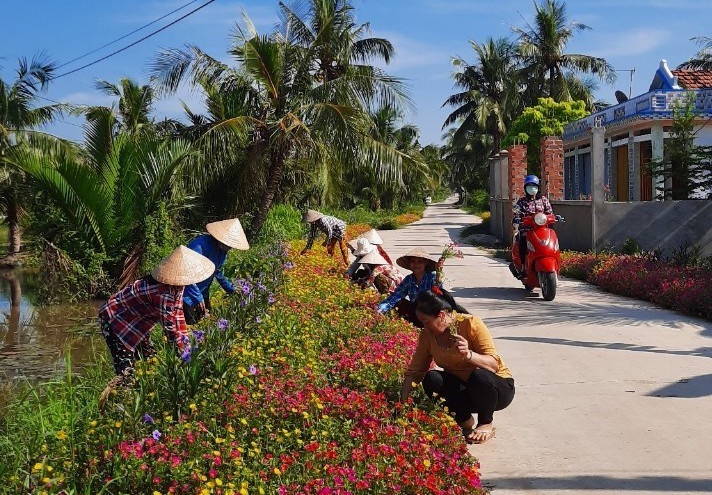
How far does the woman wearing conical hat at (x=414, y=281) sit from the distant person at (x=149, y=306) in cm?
194

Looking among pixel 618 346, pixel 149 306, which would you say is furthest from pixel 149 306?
pixel 618 346

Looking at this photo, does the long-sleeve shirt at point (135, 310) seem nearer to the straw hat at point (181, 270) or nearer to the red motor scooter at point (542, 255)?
the straw hat at point (181, 270)

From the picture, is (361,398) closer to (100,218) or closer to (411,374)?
(411,374)

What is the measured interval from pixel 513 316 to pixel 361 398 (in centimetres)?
592

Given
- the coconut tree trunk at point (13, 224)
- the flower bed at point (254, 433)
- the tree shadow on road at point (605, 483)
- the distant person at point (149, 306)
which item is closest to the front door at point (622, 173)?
the coconut tree trunk at point (13, 224)

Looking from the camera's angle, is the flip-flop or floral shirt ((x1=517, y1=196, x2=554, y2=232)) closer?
the flip-flop

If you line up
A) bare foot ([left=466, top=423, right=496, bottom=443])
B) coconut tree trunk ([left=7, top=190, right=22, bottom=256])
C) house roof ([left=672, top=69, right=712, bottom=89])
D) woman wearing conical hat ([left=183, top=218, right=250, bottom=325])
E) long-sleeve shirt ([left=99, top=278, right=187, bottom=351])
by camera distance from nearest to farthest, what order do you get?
bare foot ([left=466, top=423, right=496, bottom=443]) → long-sleeve shirt ([left=99, top=278, right=187, bottom=351]) → woman wearing conical hat ([left=183, top=218, right=250, bottom=325]) → house roof ([left=672, top=69, right=712, bottom=89]) → coconut tree trunk ([left=7, top=190, right=22, bottom=256])

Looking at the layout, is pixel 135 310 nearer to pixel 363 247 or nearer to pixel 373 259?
pixel 373 259

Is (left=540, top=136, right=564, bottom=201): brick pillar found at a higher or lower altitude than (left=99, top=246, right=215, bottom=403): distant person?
higher

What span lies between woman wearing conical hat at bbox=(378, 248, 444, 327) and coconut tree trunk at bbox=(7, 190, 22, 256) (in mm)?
21865

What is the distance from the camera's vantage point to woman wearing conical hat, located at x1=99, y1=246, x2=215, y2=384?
222 inches

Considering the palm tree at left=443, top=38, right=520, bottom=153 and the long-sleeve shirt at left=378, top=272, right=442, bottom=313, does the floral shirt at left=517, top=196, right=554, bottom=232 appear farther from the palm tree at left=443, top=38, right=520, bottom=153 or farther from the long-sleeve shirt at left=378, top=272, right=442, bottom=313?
the palm tree at left=443, top=38, right=520, bottom=153

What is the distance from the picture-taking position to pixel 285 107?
19875mm

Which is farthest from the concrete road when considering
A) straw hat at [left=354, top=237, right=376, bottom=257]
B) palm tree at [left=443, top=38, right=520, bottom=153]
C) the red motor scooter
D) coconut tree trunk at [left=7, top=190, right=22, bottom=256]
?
→ palm tree at [left=443, top=38, right=520, bottom=153]
